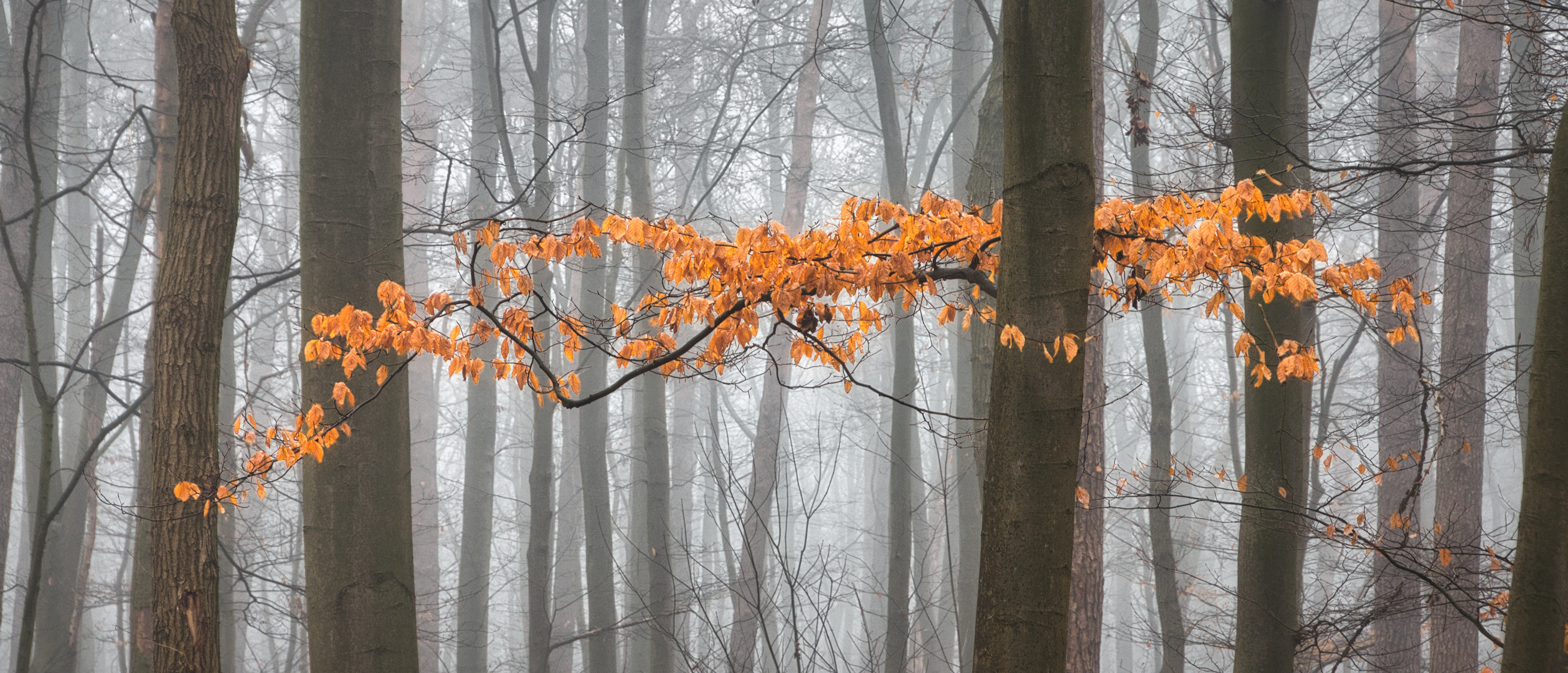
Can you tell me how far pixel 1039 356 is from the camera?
259cm

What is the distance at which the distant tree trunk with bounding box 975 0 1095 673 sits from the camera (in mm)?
2551

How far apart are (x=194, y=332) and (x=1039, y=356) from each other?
353 centimetres

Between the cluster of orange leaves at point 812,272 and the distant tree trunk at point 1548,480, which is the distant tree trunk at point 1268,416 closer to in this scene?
the cluster of orange leaves at point 812,272

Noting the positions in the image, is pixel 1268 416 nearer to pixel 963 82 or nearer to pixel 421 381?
pixel 963 82

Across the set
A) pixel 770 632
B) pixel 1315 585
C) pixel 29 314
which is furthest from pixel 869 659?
pixel 1315 585

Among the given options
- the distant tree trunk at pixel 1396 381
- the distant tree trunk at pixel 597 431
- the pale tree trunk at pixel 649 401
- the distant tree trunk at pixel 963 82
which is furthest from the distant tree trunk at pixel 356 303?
the distant tree trunk at pixel 1396 381

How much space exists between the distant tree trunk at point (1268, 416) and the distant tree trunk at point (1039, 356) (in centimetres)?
205

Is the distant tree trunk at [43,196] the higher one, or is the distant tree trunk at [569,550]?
the distant tree trunk at [43,196]

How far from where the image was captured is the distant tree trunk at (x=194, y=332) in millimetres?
3732

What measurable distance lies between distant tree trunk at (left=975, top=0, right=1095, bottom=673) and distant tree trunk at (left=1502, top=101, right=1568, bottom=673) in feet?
5.66

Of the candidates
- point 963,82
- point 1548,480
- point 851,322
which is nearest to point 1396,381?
point 963,82

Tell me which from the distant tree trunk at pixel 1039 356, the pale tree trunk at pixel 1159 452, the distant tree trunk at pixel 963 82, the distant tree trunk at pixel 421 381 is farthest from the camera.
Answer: the distant tree trunk at pixel 421 381

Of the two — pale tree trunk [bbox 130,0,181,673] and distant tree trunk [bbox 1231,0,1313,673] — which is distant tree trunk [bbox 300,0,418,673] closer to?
pale tree trunk [bbox 130,0,181,673]

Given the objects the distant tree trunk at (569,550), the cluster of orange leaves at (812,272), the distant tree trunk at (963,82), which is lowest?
the distant tree trunk at (569,550)
